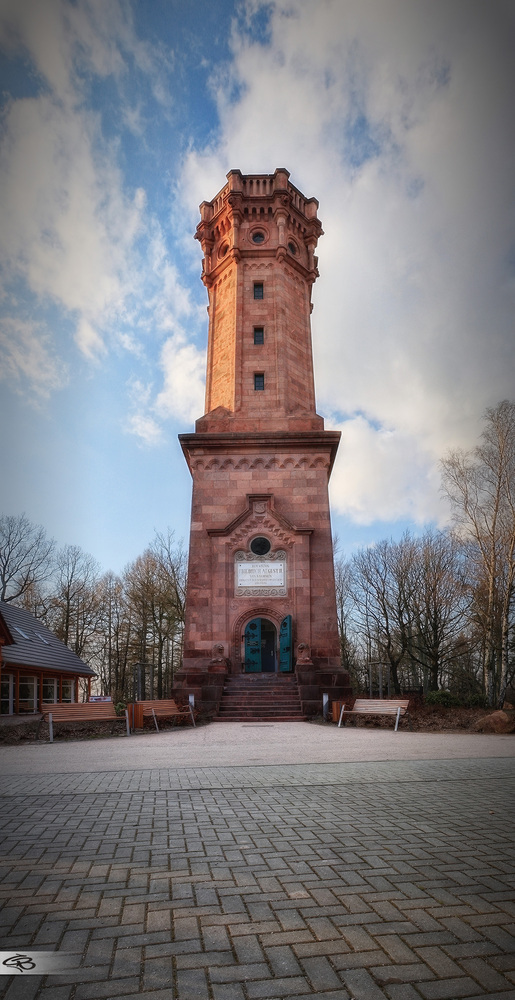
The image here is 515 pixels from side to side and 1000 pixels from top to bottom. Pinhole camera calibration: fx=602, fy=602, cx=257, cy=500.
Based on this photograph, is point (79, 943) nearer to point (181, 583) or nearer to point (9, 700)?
point (9, 700)

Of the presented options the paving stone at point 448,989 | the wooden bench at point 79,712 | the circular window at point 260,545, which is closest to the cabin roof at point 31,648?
the wooden bench at point 79,712


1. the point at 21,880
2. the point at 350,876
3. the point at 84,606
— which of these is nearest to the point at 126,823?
the point at 21,880

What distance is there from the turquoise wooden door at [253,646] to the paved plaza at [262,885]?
1612 centimetres

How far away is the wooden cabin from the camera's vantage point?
82.4ft

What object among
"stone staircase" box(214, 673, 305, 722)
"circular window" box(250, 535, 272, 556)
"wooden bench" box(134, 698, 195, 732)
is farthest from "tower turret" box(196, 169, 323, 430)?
"wooden bench" box(134, 698, 195, 732)

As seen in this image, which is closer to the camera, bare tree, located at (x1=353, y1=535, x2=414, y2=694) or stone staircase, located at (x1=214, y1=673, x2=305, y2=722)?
stone staircase, located at (x1=214, y1=673, x2=305, y2=722)

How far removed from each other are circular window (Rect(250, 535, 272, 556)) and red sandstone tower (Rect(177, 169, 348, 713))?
0.04 m

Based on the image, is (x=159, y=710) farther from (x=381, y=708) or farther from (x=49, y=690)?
(x=49, y=690)

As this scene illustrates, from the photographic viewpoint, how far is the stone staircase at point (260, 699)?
19891mm

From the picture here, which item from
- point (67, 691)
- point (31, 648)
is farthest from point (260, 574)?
point (67, 691)

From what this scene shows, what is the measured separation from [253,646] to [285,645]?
4.40 ft

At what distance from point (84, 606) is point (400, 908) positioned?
48734mm

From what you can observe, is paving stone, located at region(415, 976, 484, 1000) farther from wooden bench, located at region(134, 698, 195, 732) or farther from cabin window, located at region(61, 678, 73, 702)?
cabin window, located at region(61, 678, 73, 702)

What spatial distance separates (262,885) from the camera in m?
3.90
